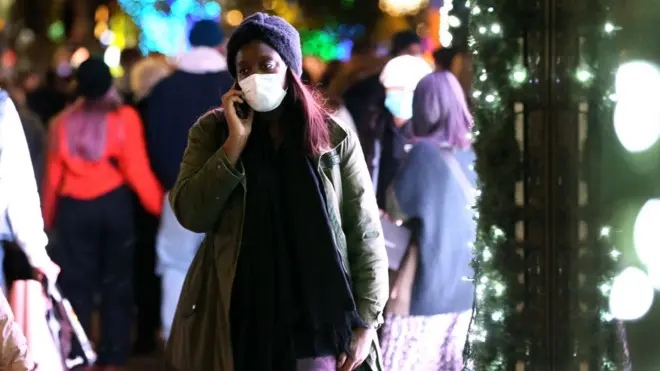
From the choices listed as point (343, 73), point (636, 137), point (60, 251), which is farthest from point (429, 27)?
point (60, 251)

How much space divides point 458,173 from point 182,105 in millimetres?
1360

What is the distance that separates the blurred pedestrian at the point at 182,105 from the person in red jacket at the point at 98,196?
0.08 metres

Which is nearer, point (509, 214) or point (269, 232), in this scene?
point (269, 232)

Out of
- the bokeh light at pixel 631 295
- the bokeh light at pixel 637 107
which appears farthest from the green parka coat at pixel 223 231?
the bokeh light at pixel 637 107

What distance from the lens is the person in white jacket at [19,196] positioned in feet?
11.8

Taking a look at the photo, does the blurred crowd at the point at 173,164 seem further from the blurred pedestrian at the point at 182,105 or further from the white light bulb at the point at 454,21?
the white light bulb at the point at 454,21

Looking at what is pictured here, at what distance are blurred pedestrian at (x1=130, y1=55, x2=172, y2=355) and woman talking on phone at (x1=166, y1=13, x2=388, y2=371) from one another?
162 centimetres

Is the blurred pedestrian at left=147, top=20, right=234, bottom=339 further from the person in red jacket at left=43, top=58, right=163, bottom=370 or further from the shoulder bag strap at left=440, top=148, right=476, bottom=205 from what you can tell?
the shoulder bag strap at left=440, top=148, right=476, bottom=205

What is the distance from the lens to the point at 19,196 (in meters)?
3.65

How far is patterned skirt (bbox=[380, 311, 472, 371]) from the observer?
3926mm

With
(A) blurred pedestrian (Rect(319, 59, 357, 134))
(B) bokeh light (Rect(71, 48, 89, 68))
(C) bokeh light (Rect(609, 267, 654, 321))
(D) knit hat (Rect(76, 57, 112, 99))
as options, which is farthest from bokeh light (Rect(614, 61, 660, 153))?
(B) bokeh light (Rect(71, 48, 89, 68))

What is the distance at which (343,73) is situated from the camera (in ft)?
13.1

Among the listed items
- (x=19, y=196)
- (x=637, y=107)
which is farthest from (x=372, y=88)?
(x=19, y=196)

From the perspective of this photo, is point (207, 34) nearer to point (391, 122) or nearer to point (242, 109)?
point (391, 122)
